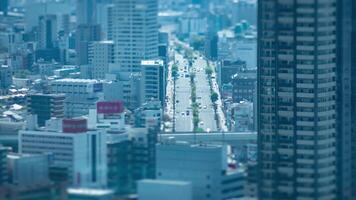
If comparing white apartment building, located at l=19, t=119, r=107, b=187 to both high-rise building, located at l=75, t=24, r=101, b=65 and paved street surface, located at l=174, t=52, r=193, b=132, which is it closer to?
paved street surface, located at l=174, t=52, r=193, b=132

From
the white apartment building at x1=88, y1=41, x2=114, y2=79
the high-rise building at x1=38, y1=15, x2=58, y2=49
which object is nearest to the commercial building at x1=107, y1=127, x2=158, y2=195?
the white apartment building at x1=88, y1=41, x2=114, y2=79

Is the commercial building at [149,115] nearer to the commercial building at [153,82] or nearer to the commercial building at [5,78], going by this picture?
the commercial building at [153,82]

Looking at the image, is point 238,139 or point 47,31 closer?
point 238,139

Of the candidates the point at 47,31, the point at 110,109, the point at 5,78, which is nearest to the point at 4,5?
the point at 47,31

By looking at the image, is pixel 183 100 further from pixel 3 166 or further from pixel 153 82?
pixel 3 166

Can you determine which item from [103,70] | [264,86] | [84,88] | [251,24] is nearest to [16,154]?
[264,86]

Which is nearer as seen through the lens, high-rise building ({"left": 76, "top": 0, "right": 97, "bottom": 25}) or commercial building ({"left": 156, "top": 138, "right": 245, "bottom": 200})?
commercial building ({"left": 156, "top": 138, "right": 245, "bottom": 200})

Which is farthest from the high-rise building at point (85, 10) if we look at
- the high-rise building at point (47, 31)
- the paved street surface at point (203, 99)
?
the paved street surface at point (203, 99)
